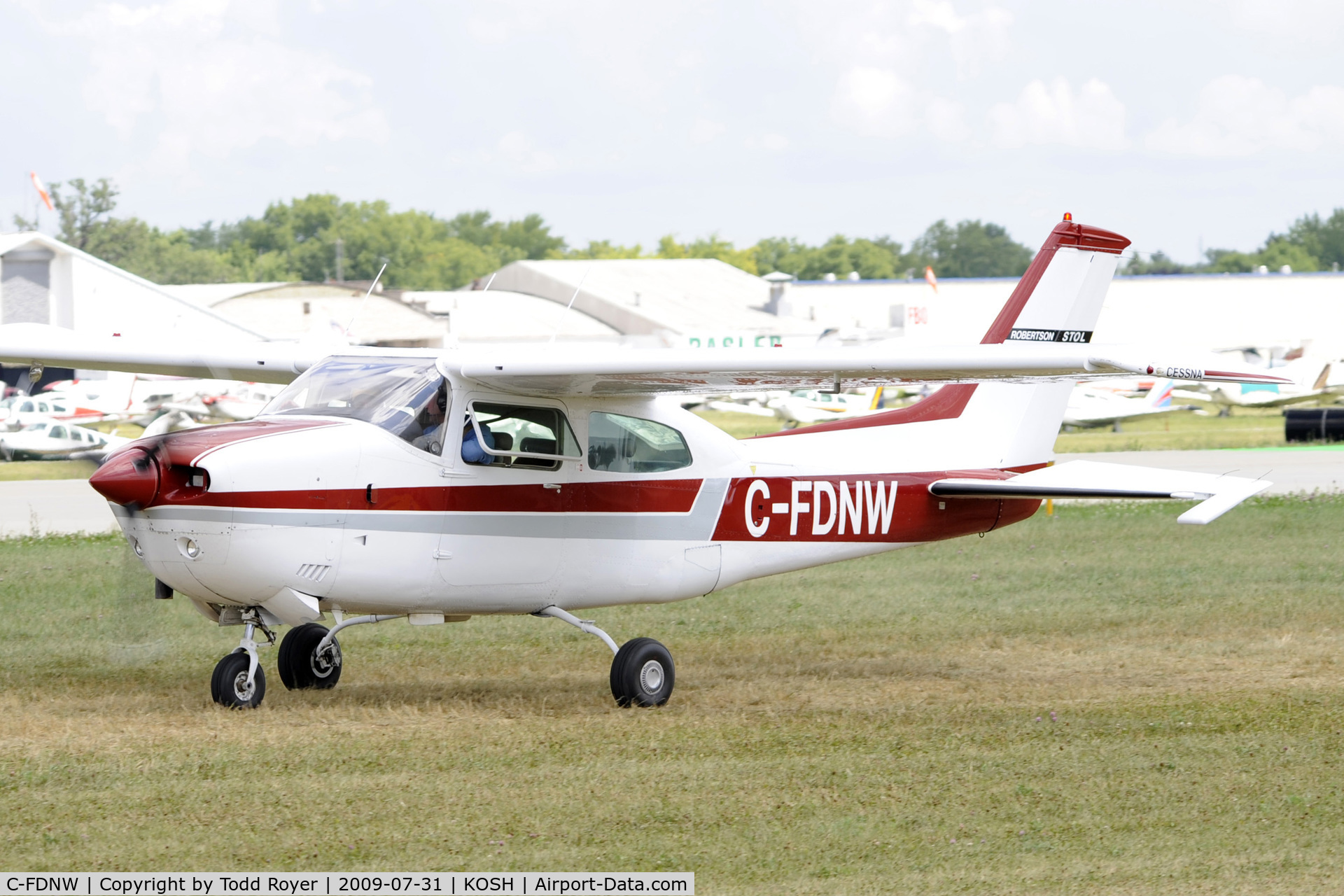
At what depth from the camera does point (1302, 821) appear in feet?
20.7

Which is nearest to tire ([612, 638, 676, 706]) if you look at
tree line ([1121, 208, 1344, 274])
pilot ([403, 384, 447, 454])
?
pilot ([403, 384, 447, 454])

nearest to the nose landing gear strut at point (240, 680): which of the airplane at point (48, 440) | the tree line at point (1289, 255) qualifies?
the airplane at point (48, 440)

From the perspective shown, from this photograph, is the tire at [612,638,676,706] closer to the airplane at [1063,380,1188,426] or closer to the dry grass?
the dry grass

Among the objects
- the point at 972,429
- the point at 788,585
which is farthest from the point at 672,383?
the point at 788,585

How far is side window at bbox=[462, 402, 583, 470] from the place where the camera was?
8.54 metres

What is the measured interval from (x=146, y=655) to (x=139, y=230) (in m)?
97.0

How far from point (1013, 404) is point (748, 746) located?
14.6 feet

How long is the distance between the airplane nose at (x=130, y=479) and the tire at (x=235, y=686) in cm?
136

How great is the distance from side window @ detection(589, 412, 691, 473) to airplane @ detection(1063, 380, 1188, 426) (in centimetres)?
3135

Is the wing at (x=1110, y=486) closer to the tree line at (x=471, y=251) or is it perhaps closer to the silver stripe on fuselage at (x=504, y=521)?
the silver stripe on fuselage at (x=504, y=521)

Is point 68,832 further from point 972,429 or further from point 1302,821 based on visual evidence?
point 972,429

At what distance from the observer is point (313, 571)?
799 centimetres

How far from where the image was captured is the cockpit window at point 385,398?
8.30 metres

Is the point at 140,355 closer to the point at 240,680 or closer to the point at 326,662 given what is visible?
the point at 326,662
